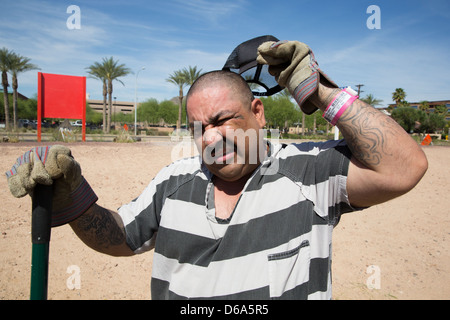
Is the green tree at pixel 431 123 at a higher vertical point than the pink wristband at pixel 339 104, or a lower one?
higher

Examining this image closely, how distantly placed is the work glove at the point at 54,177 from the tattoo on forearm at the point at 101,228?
9 centimetres

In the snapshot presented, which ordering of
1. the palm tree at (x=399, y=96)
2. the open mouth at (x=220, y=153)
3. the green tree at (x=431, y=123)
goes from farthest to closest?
the palm tree at (x=399, y=96) < the green tree at (x=431, y=123) < the open mouth at (x=220, y=153)

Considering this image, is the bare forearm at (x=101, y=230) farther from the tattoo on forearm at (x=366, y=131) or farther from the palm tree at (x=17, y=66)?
the palm tree at (x=17, y=66)

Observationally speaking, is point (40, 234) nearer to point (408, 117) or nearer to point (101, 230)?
point (101, 230)

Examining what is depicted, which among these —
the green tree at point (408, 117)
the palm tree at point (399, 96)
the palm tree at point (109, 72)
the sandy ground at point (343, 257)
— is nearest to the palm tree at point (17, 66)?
the palm tree at point (109, 72)

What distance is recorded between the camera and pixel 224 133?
5.46 feet

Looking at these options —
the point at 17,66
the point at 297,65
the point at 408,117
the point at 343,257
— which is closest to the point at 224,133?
the point at 297,65

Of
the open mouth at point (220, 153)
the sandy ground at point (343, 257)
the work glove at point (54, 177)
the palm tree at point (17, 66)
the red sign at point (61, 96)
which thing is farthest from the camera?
the palm tree at point (17, 66)

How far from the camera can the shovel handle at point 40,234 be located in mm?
1420

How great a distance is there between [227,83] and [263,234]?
0.81 m

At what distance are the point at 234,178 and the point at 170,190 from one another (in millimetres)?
348

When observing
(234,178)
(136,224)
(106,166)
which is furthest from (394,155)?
(106,166)

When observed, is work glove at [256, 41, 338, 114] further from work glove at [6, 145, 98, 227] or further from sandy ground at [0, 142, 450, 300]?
sandy ground at [0, 142, 450, 300]

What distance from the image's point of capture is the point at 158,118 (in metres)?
62.8
